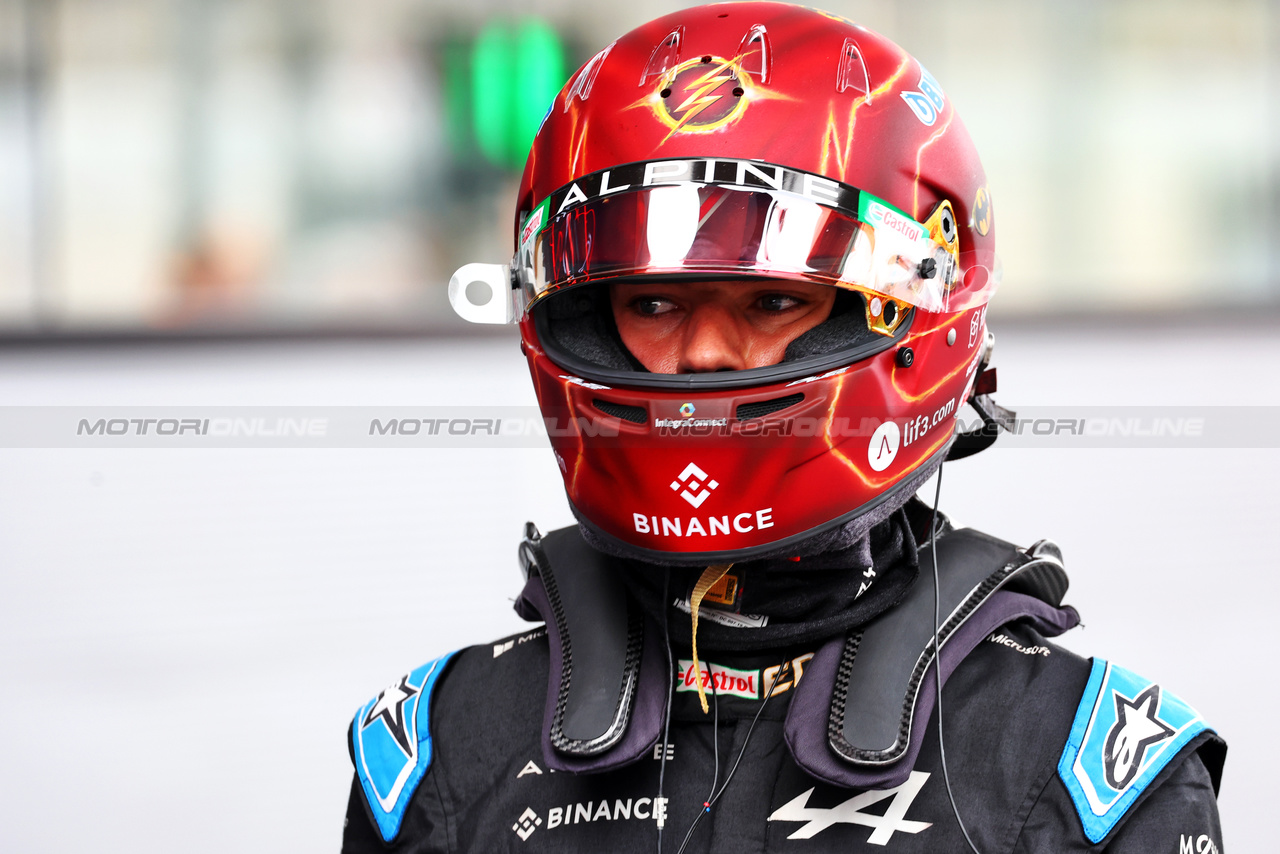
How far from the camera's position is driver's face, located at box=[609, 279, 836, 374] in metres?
1.07

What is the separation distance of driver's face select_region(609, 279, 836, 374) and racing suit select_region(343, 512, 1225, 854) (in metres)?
0.24

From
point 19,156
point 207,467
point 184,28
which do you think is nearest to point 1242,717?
point 207,467

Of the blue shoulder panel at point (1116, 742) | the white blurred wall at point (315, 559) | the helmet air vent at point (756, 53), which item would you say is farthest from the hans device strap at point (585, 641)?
the white blurred wall at point (315, 559)

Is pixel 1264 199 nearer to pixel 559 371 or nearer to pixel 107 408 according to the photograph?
pixel 559 371

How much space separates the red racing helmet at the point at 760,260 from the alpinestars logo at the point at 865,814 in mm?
213

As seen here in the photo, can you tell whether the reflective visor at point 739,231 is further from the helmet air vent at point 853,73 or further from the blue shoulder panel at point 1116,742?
the blue shoulder panel at point 1116,742

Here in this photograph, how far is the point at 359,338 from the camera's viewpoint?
7.49ft

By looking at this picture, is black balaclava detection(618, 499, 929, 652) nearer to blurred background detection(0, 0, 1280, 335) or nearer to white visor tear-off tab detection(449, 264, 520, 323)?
white visor tear-off tab detection(449, 264, 520, 323)

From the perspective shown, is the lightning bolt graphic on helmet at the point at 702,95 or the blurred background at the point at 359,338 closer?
the lightning bolt graphic on helmet at the point at 702,95

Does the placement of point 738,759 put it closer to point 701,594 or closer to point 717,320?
point 701,594

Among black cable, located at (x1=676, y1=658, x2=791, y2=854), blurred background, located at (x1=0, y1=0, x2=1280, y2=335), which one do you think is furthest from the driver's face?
blurred background, located at (x1=0, y1=0, x2=1280, y2=335)

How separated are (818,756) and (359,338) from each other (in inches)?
61.9

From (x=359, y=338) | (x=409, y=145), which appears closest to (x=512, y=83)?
(x=409, y=145)

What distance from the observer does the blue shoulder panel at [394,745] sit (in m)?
1.10
